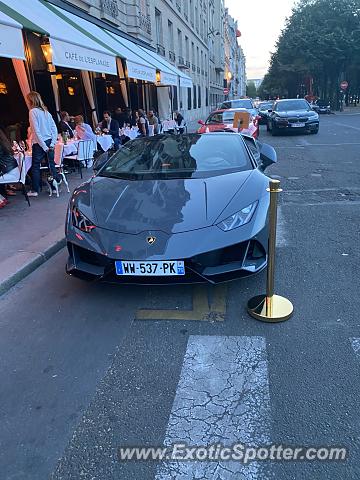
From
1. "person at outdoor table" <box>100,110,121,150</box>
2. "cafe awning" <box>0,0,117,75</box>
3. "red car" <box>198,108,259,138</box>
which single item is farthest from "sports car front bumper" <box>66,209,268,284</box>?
"red car" <box>198,108,259,138</box>

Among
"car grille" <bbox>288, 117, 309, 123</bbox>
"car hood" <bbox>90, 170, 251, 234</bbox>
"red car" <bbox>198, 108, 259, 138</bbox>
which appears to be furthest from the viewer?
"car grille" <bbox>288, 117, 309, 123</bbox>

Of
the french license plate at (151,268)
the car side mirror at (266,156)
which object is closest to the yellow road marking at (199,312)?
the french license plate at (151,268)

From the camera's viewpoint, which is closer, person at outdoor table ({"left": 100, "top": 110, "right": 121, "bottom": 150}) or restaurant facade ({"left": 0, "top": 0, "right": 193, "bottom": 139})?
restaurant facade ({"left": 0, "top": 0, "right": 193, "bottom": 139})

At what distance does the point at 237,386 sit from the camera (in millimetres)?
2529

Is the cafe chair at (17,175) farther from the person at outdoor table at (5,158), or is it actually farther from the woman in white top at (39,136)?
the woman in white top at (39,136)

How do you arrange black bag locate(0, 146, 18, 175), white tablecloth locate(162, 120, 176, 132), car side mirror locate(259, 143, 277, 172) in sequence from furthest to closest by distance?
white tablecloth locate(162, 120, 176, 132) < black bag locate(0, 146, 18, 175) < car side mirror locate(259, 143, 277, 172)

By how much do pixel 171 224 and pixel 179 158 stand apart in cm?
155

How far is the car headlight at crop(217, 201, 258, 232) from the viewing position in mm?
3408

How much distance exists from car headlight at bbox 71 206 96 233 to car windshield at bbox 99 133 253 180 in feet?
2.60

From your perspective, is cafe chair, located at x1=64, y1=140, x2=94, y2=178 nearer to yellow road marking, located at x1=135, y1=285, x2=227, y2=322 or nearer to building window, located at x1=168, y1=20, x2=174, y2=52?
yellow road marking, located at x1=135, y1=285, x2=227, y2=322

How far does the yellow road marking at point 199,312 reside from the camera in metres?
3.36

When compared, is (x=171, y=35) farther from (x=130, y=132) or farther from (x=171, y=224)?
(x=171, y=224)

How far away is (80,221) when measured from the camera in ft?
12.3

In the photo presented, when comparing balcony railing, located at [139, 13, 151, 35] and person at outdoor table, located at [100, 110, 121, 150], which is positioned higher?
balcony railing, located at [139, 13, 151, 35]
